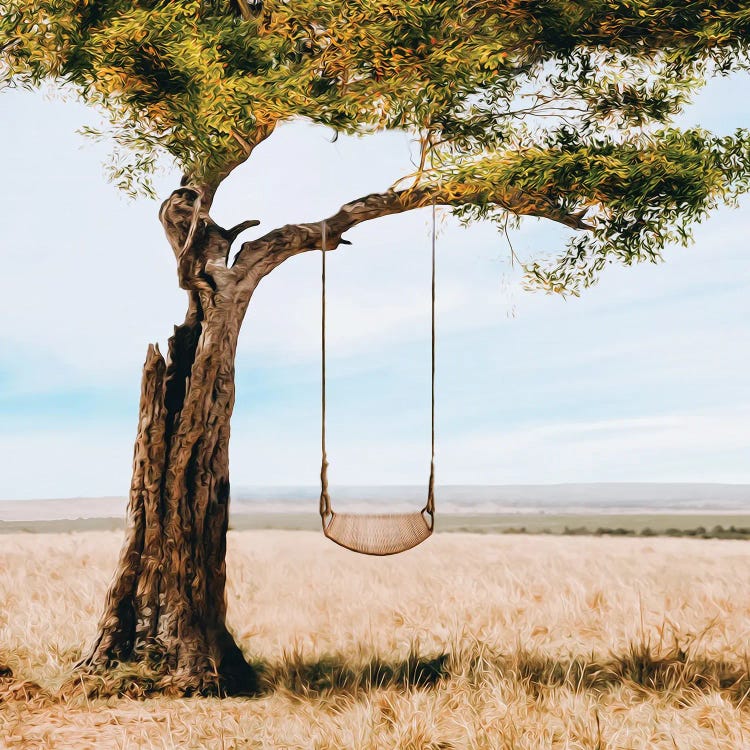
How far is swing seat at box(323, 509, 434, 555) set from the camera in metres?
5.76

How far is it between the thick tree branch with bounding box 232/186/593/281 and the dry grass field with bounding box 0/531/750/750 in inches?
113

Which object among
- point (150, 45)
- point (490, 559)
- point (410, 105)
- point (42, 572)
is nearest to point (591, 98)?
point (410, 105)

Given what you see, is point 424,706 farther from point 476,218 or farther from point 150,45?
point 150,45

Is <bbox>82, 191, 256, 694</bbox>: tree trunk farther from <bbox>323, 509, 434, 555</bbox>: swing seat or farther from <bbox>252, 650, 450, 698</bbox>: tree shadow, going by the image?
<bbox>323, 509, 434, 555</bbox>: swing seat

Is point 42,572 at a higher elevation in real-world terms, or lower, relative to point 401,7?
lower

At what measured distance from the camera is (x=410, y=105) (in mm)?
5844

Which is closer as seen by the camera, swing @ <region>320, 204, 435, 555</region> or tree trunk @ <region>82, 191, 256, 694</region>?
swing @ <region>320, 204, 435, 555</region>

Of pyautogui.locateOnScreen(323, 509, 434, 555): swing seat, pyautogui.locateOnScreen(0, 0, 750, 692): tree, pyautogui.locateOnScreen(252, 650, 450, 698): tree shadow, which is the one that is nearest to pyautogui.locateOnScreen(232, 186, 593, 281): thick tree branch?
pyautogui.locateOnScreen(0, 0, 750, 692): tree

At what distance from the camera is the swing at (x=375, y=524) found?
18.7 feet

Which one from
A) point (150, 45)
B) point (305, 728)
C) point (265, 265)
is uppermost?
point (150, 45)

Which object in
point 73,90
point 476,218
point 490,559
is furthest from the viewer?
point 490,559

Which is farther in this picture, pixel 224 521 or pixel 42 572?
pixel 42 572

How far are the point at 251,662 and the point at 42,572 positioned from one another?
4.84m

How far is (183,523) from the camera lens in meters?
6.35
